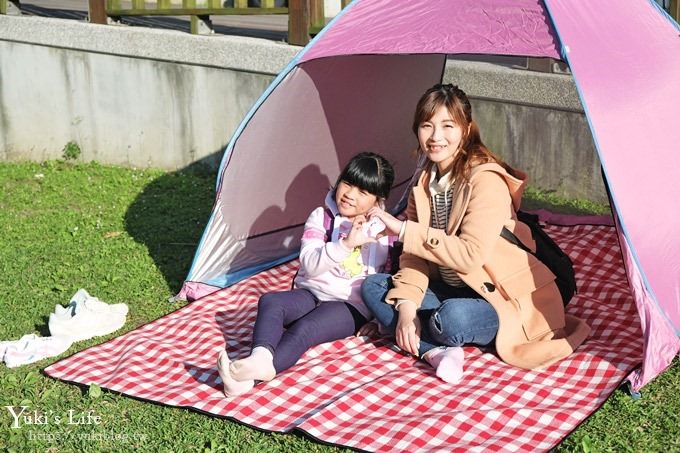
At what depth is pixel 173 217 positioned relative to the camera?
20.6ft

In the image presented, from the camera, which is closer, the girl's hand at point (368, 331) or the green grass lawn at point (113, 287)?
the green grass lawn at point (113, 287)

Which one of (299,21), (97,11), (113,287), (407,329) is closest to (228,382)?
(407,329)

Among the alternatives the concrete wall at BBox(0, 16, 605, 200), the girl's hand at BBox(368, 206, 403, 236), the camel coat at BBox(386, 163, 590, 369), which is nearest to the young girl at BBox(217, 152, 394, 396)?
the girl's hand at BBox(368, 206, 403, 236)

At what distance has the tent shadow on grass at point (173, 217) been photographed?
543 cm

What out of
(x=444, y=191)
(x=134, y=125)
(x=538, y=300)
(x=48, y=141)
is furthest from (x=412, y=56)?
(x=48, y=141)

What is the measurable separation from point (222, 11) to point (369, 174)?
10.9ft

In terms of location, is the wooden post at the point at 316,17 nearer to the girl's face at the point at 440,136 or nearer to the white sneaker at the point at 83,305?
the white sneaker at the point at 83,305

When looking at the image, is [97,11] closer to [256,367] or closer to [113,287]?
[113,287]

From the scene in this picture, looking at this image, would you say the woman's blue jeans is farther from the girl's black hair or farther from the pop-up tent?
the pop-up tent

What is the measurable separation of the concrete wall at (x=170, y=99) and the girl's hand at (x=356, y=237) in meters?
2.22

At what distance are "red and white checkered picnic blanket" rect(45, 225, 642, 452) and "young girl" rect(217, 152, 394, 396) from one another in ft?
0.31

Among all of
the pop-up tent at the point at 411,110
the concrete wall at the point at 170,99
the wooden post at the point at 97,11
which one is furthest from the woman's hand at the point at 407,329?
the wooden post at the point at 97,11

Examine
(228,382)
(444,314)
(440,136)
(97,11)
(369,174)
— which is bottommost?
(228,382)

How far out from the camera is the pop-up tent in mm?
3762
